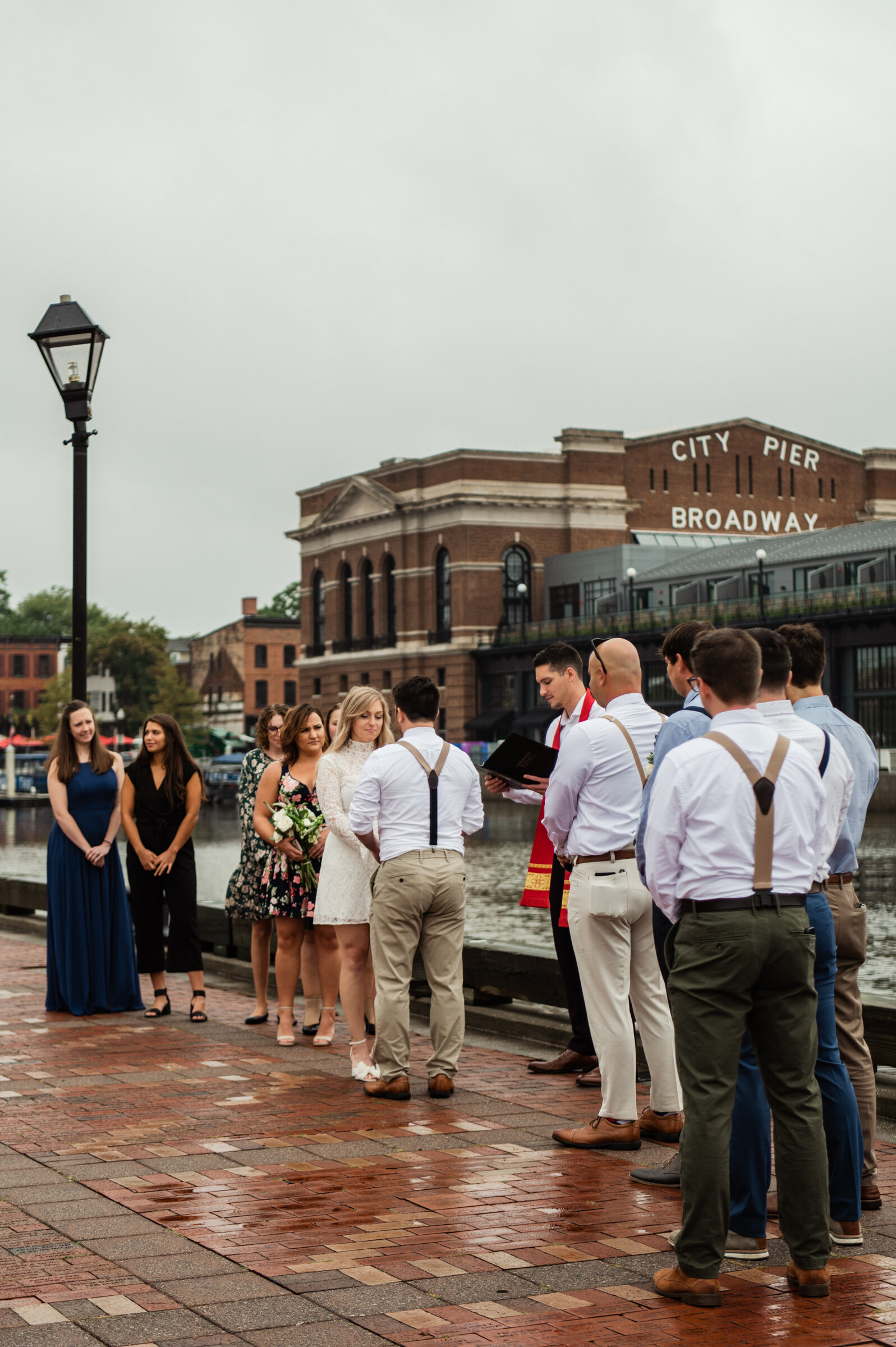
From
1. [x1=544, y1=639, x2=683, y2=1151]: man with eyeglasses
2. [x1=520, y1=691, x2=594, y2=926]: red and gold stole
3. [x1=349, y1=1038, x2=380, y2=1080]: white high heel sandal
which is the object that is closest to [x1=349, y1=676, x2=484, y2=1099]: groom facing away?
[x1=349, y1=1038, x2=380, y2=1080]: white high heel sandal

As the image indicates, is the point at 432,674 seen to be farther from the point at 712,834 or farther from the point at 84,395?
the point at 712,834

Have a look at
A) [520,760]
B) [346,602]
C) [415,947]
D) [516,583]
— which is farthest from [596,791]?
[346,602]

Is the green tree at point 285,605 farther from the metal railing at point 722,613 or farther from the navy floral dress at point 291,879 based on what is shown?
the navy floral dress at point 291,879

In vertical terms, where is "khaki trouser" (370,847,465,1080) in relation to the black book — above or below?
below

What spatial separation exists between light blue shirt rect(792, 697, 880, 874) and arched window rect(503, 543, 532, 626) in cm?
6792

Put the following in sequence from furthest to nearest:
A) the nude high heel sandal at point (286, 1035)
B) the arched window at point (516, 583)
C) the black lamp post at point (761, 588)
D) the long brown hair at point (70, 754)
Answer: the arched window at point (516, 583) < the black lamp post at point (761, 588) < the long brown hair at point (70, 754) < the nude high heel sandal at point (286, 1035)

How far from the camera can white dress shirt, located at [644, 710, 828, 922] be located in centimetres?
452

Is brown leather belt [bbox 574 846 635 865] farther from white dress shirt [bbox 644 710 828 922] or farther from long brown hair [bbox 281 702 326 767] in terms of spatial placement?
long brown hair [bbox 281 702 326 767]

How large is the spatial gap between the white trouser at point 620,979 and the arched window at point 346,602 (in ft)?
248

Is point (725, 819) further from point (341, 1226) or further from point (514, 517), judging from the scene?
point (514, 517)

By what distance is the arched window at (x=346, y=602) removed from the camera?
81.9 metres

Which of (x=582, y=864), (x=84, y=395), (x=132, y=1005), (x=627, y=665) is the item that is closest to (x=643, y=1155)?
(x=582, y=864)

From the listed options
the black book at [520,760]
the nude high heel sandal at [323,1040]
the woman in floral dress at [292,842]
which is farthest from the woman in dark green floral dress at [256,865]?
the black book at [520,760]

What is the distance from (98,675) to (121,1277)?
98.4 meters
